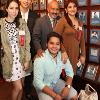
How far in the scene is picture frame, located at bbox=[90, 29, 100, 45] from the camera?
10.4 feet

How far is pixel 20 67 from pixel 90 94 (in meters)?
0.77

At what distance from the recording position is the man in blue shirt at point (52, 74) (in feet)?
8.16

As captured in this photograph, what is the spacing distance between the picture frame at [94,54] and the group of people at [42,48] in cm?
25

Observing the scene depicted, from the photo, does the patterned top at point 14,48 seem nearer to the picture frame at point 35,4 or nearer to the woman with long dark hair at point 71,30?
the woman with long dark hair at point 71,30

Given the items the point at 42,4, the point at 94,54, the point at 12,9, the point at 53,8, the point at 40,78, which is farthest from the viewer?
the point at 42,4

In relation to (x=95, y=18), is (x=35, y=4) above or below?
above

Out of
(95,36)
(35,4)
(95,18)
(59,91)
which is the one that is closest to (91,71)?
(95,36)

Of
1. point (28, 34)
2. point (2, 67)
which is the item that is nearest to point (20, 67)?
point (2, 67)

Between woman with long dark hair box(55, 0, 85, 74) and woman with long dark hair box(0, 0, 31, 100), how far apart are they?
0.40 m

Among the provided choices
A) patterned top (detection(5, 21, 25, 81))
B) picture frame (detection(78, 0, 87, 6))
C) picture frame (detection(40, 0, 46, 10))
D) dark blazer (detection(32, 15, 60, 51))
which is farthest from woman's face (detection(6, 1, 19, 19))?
picture frame (detection(40, 0, 46, 10))

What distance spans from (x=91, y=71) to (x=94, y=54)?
22cm

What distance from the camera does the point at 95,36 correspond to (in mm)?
3209

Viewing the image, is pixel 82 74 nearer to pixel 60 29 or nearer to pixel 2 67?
pixel 60 29

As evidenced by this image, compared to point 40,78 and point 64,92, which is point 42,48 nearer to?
point 40,78
